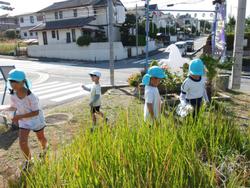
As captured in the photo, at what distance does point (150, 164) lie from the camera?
2209 mm

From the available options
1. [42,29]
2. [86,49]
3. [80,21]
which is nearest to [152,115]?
[86,49]

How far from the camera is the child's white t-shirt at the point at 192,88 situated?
15.3 feet

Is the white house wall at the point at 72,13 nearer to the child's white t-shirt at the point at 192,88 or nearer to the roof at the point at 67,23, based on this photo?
the roof at the point at 67,23

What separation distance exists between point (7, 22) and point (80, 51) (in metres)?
46.5

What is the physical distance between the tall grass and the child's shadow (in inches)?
121

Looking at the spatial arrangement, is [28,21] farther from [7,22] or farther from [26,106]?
[26,106]

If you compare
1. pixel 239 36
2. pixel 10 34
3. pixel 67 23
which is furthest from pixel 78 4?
pixel 239 36

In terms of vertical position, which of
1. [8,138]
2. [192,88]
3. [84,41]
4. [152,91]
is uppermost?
[84,41]

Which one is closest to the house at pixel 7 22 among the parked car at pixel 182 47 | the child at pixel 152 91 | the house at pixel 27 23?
the house at pixel 27 23

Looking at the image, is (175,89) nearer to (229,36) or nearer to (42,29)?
(229,36)

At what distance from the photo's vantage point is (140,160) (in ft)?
7.36

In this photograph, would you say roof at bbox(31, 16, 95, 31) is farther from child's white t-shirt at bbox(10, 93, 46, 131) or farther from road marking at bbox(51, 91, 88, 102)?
child's white t-shirt at bbox(10, 93, 46, 131)

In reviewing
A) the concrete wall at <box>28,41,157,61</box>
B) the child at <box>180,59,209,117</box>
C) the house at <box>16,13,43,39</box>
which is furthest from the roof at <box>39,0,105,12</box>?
the child at <box>180,59,209,117</box>

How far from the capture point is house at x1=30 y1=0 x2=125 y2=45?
32688mm
